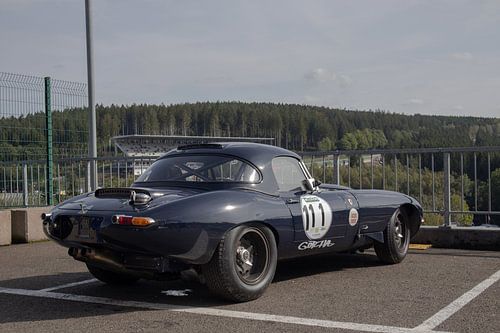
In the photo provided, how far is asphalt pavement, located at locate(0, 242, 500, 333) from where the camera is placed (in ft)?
14.6

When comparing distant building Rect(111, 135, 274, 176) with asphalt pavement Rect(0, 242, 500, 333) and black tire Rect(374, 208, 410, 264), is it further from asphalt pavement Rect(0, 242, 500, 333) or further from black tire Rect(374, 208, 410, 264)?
black tire Rect(374, 208, 410, 264)

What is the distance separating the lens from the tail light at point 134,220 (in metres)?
4.64

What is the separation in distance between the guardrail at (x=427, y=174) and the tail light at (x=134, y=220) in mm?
5283

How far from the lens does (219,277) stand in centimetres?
500

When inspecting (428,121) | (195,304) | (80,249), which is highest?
(428,121)

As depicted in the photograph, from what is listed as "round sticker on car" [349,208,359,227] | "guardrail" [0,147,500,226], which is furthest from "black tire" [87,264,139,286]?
"guardrail" [0,147,500,226]

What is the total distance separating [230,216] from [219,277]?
1.67ft

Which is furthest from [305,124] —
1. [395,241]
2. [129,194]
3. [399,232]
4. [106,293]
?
[129,194]

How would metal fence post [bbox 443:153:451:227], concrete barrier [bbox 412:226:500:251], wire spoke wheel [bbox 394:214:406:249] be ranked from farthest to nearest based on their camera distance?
metal fence post [bbox 443:153:451:227]
concrete barrier [bbox 412:226:500:251]
wire spoke wheel [bbox 394:214:406:249]

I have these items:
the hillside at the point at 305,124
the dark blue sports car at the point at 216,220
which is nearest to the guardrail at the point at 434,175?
the dark blue sports car at the point at 216,220

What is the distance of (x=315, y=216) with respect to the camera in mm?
5953

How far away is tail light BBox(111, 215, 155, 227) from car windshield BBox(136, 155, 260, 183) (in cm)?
110

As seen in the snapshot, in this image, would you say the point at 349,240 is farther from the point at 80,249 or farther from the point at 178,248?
the point at 80,249

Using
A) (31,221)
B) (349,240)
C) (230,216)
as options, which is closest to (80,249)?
(230,216)
